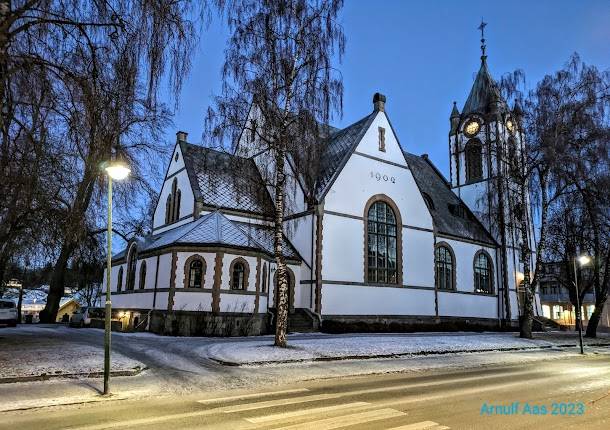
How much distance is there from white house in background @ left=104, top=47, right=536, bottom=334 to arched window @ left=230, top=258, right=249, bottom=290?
55mm

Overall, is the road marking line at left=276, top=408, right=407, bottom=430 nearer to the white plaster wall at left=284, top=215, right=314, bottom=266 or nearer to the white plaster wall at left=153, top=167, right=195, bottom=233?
the white plaster wall at left=284, top=215, right=314, bottom=266

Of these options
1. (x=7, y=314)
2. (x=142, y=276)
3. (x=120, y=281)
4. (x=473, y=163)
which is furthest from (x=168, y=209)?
(x=473, y=163)

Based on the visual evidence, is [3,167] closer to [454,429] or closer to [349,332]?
[454,429]

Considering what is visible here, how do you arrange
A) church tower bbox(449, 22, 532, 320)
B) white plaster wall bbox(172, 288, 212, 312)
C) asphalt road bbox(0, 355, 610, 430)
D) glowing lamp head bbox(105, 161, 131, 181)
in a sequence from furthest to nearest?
church tower bbox(449, 22, 532, 320), white plaster wall bbox(172, 288, 212, 312), glowing lamp head bbox(105, 161, 131, 181), asphalt road bbox(0, 355, 610, 430)

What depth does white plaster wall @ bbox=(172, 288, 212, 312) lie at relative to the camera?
23797 millimetres

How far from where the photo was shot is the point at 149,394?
9555 millimetres

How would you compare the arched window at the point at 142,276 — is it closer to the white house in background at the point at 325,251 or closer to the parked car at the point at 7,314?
the white house in background at the point at 325,251

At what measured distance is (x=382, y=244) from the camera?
32.1 meters

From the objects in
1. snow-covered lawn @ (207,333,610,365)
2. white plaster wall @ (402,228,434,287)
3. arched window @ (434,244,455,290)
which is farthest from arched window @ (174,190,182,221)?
arched window @ (434,244,455,290)

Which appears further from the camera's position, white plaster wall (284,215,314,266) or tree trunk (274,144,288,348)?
white plaster wall (284,215,314,266)

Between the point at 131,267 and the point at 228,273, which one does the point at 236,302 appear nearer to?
the point at 228,273

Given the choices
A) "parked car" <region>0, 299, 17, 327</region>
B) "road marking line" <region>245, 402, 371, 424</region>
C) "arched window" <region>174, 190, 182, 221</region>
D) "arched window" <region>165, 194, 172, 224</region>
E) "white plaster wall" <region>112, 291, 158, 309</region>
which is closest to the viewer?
"road marking line" <region>245, 402, 371, 424</region>

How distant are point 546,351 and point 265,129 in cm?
1693

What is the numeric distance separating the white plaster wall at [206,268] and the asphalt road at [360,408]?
13344 millimetres
